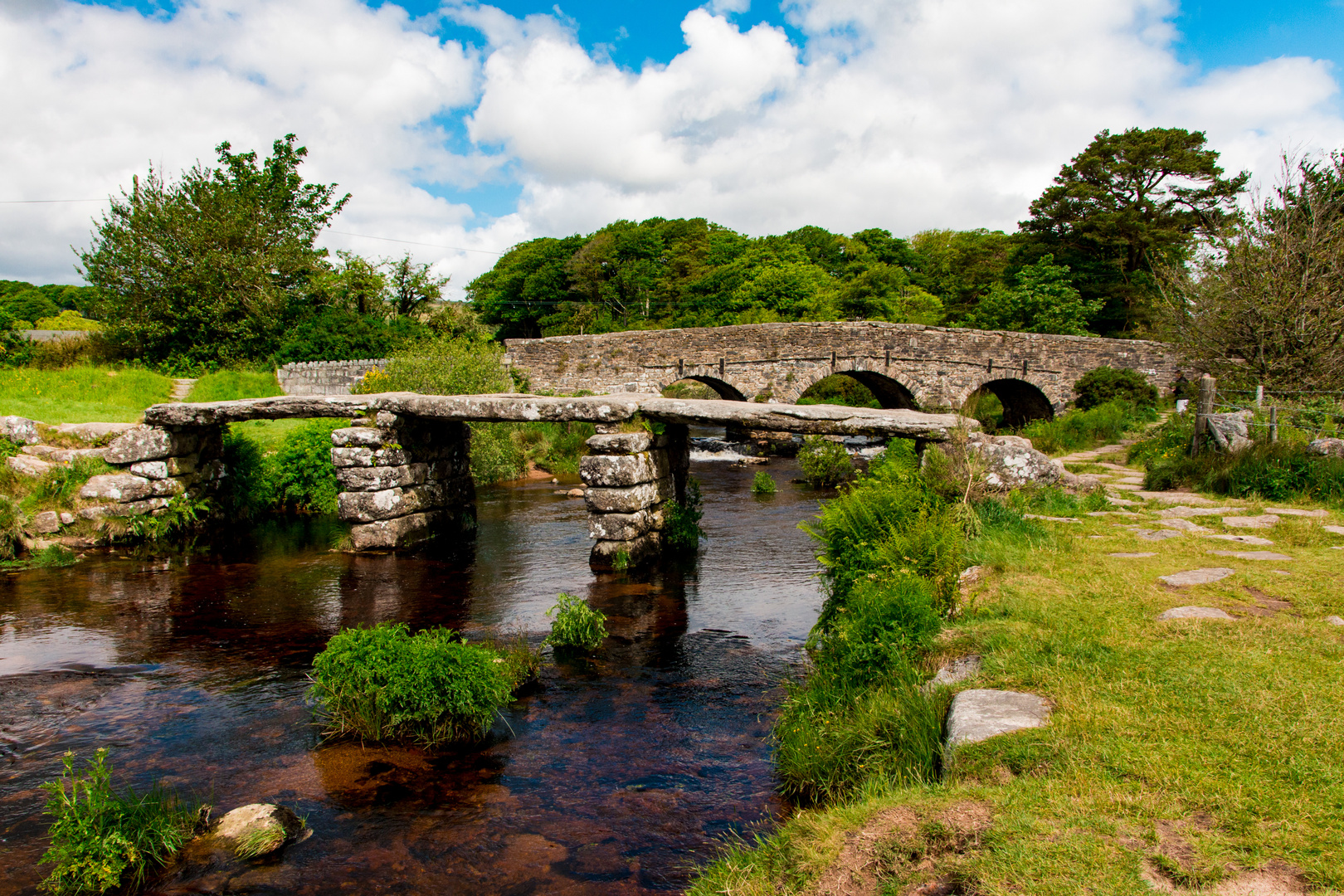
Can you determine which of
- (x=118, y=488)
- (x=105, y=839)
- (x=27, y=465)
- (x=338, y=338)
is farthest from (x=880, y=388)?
(x=105, y=839)

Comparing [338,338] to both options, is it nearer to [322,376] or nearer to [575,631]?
[322,376]

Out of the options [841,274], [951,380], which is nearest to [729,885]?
[951,380]

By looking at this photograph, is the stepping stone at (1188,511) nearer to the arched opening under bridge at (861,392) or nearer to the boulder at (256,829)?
the boulder at (256,829)

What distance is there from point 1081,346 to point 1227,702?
25.6 metres

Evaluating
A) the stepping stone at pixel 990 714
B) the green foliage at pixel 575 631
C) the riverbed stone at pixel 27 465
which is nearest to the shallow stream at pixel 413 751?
the green foliage at pixel 575 631

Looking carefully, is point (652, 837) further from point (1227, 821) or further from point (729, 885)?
point (1227, 821)

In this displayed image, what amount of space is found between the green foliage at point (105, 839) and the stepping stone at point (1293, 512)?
384 inches

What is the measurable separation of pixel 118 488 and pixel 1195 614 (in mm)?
13625

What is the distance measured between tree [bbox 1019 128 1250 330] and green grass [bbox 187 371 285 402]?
110 feet

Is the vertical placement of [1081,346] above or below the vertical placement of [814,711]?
above

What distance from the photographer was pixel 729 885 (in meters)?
3.08

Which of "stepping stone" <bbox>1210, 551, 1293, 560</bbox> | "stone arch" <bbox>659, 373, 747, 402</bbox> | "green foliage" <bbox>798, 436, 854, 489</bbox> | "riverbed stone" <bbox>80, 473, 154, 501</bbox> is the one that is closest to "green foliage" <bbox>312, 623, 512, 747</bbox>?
"stepping stone" <bbox>1210, 551, 1293, 560</bbox>

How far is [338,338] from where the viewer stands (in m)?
24.2

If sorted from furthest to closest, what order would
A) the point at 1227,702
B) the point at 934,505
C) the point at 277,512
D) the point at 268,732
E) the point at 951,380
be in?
the point at 951,380, the point at 277,512, the point at 934,505, the point at 268,732, the point at 1227,702
